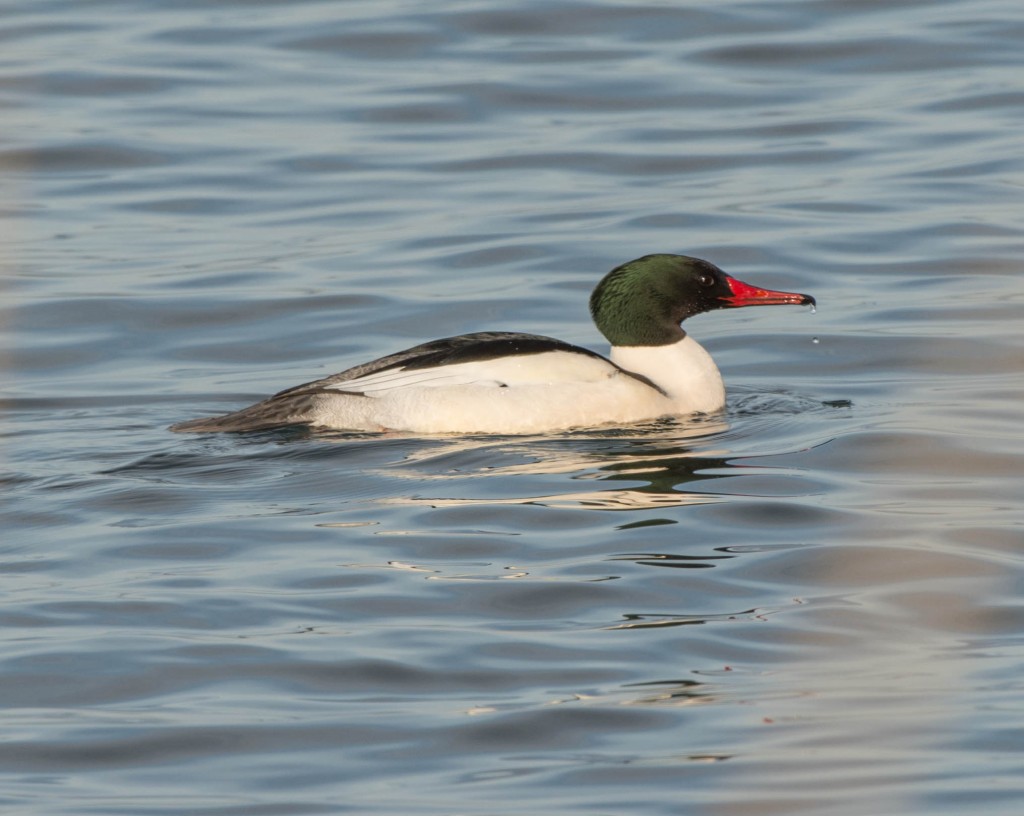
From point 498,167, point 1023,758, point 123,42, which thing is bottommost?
point 1023,758

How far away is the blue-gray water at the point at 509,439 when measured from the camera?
222 inches

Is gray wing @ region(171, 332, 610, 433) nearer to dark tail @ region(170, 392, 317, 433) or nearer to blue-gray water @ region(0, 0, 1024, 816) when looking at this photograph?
dark tail @ region(170, 392, 317, 433)

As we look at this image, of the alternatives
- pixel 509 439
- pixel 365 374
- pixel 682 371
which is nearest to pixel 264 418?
pixel 365 374

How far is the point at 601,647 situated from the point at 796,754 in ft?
4.77

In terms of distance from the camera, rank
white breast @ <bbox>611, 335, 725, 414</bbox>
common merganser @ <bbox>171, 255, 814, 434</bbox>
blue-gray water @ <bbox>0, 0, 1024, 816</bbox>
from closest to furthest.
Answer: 1. blue-gray water @ <bbox>0, 0, 1024, 816</bbox>
2. common merganser @ <bbox>171, 255, 814, 434</bbox>
3. white breast @ <bbox>611, 335, 725, 414</bbox>

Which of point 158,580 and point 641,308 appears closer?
point 158,580

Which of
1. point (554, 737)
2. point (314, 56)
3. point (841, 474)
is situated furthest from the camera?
point (314, 56)

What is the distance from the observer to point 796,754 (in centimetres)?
521

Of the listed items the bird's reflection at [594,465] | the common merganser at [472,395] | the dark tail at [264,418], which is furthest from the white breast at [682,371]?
the dark tail at [264,418]

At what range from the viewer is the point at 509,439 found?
10.1 meters

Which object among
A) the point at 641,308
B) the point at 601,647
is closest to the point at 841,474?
the point at 641,308

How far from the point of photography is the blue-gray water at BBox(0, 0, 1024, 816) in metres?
5.64

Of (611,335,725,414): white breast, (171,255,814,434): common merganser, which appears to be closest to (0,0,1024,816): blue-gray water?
(171,255,814,434): common merganser

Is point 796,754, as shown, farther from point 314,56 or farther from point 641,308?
point 314,56
